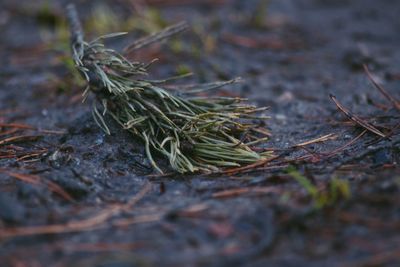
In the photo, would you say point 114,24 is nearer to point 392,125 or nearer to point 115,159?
point 115,159

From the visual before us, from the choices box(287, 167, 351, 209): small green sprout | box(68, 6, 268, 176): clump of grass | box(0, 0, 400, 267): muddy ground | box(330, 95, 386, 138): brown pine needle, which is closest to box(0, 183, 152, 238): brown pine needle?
box(0, 0, 400, 267): muddy ground

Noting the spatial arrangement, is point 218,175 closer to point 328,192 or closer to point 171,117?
point 171,117

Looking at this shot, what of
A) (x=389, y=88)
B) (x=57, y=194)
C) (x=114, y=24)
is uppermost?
(x=114, y=24)

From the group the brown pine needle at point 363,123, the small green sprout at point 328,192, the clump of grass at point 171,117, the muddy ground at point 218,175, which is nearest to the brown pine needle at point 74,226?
the muddy ground at point 218,175

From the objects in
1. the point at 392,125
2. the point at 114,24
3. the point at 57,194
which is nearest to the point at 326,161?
the point at 392,125

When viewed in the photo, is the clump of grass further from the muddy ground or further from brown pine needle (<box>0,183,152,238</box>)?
brown pine needle (<box>0,183,152,238</box>)

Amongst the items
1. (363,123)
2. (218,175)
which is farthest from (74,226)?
(363,123)

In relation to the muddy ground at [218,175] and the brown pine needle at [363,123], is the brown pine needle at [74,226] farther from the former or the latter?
the brown pine needle at [363,123]
